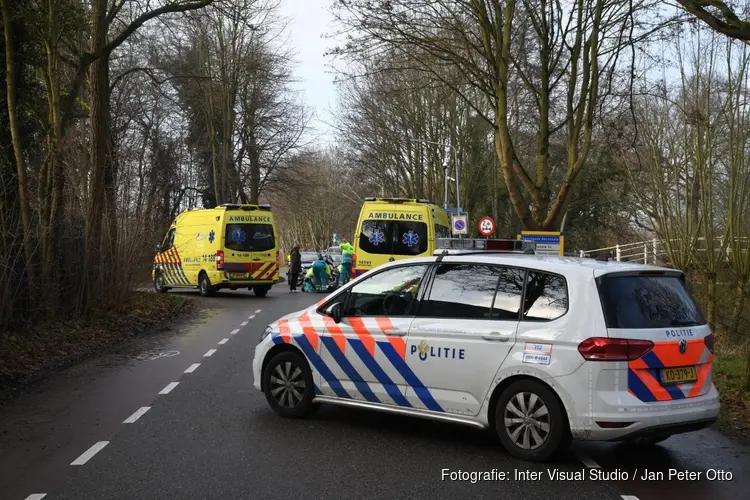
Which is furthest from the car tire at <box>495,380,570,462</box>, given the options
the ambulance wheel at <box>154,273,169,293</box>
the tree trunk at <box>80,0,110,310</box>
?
the ambulance wheel at <box>154,273,169,293</box>

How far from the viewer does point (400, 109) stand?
3809cm

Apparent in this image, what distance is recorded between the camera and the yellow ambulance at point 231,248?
24.5 m

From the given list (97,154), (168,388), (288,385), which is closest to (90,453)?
(288,385)

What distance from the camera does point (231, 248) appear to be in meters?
24.5

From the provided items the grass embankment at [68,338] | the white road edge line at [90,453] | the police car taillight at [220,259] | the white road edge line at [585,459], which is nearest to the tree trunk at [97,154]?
the grass embankment at [68,338]

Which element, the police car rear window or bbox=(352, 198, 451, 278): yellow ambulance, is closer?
the police car rear window

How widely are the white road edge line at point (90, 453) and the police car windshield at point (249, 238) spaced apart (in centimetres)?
1809

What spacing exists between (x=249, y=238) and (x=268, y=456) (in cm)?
1900

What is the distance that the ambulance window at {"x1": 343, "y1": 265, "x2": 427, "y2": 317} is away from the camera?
7113 millimetres

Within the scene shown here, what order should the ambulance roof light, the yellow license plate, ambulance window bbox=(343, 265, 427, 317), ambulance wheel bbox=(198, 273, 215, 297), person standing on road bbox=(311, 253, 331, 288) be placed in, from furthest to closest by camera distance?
1. person standing on road bbox=(311, 253, 331, 288)
2. ambulance wheel bbox=(198, 273, 215, 297)
3. the ambulance roof light
4. ambulance window bbox=(343, 265, 427, 317)
5. the yellow license plate

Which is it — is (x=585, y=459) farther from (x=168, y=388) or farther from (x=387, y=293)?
(x=168, y=388)

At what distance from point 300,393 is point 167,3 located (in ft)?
36.7

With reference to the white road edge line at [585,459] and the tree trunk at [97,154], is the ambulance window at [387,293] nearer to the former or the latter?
the white road edge line at [585,459]

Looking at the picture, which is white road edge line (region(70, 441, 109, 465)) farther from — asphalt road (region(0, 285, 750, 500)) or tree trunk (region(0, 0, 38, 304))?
tree trunk (region(0, 0, 38, 304))
